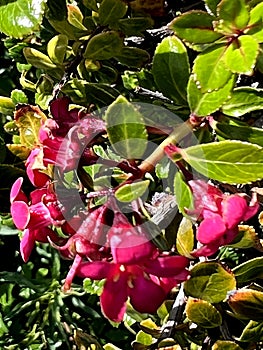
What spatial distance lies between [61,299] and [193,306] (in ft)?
2.51

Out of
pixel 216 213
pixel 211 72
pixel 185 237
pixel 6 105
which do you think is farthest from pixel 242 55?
pixel 6 105

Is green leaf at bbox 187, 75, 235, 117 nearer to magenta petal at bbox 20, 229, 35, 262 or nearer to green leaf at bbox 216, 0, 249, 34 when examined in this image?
green leaf at bbox 216, 0, 249, 34

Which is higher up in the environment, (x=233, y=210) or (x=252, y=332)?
(x=233, y=210)

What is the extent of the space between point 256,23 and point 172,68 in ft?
0.40

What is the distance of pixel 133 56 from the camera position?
887 mm

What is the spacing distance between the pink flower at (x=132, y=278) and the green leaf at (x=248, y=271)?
192 mm

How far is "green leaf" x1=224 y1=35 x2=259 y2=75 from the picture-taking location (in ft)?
1.94

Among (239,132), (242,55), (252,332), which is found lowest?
(252,332)

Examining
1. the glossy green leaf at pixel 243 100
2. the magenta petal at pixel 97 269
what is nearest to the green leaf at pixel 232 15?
the glossy green leaf at pixel 243 100

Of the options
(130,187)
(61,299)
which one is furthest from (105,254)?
(61,299)

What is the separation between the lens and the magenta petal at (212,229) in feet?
2.03

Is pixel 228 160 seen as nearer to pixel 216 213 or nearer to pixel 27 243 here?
pixel 216 213

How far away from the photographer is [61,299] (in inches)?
58.6

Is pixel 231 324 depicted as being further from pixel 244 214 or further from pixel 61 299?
pixel 61 299
